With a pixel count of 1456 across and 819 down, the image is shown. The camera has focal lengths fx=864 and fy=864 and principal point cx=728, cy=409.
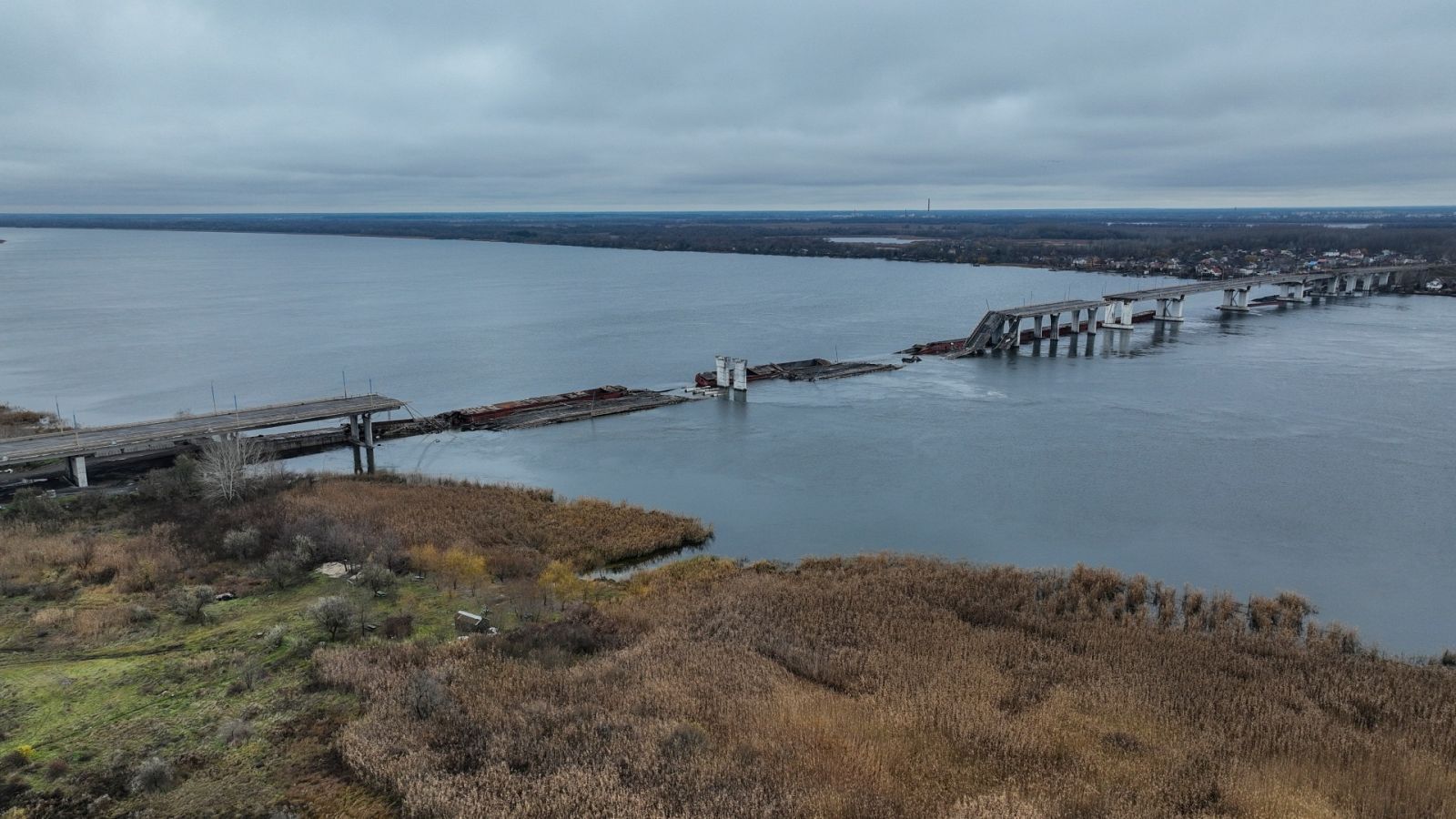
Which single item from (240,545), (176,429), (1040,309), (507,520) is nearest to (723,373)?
(507,520)

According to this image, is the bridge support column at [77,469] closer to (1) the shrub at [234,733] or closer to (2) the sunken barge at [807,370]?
(1) the shrub at [234,733]

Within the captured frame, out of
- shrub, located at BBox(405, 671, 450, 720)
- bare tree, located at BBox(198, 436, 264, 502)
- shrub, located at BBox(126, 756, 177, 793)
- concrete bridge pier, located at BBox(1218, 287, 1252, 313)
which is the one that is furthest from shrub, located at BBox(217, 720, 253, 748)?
concrete bridge pier, located at BBox(1218, 287, 1252, 313)

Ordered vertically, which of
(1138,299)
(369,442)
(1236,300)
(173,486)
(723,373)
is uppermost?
(1138,299)

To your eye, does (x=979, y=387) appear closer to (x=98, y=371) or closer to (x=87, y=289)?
(x=98, y=371)

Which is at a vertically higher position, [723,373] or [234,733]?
[723,373]

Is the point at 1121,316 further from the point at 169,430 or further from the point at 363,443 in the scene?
the point at 169,430

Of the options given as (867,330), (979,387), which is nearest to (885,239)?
(867,330)
